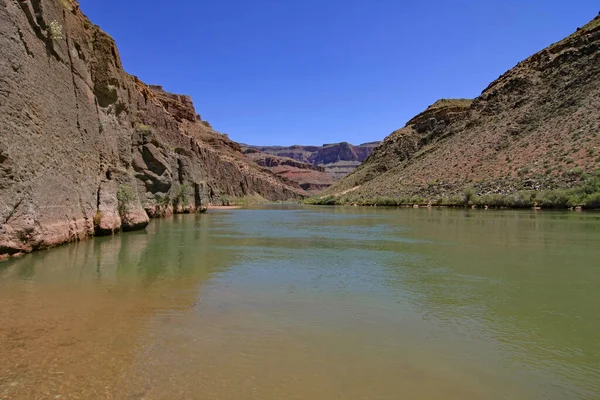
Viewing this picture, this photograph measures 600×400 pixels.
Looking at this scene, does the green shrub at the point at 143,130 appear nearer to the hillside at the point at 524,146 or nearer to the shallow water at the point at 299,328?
the shallow water at the point at 299,328

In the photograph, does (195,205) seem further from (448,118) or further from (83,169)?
(448,118)

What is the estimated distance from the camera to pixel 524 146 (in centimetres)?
4759

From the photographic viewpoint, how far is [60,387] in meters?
3.96

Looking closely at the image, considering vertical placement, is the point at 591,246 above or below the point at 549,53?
below

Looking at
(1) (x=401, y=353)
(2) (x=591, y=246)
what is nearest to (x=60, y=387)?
(1) (x=401, y=353)

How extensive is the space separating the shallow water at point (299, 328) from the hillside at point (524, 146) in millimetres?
30765

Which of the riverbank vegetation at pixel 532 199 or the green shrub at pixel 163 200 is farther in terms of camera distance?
the riverbank vegetation at pixel 532 199

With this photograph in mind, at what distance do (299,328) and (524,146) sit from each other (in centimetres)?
5008

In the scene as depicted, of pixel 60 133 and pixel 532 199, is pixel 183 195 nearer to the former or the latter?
pixel 60 133

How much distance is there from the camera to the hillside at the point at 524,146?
38.1 meters

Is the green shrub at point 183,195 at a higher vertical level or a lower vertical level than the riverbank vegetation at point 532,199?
higher

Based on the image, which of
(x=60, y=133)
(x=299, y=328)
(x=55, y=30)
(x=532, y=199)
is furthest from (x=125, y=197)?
(x=532, y=199)

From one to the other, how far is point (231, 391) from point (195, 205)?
39.7 metres

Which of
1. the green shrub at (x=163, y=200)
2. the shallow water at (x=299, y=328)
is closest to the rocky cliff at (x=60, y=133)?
the shallow water at (x=299, y=328)
